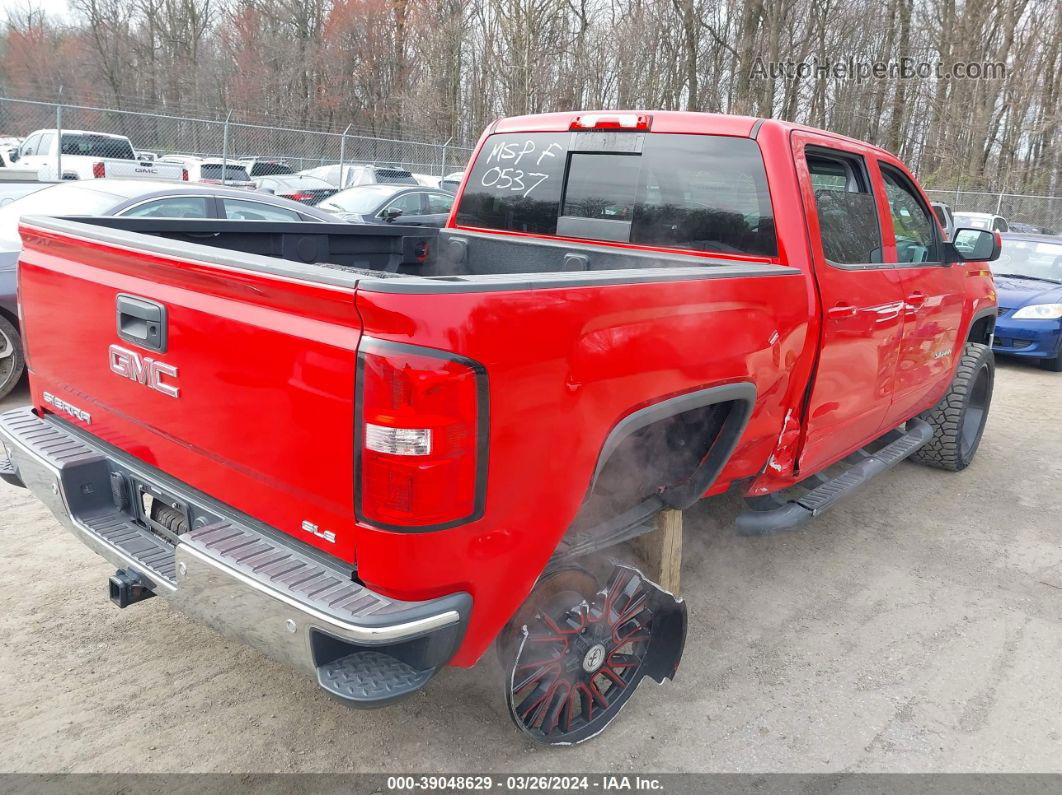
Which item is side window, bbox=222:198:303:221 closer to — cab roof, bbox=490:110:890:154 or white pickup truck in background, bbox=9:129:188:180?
cab roof, bbox=490:110:890:154

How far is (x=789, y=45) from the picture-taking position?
2745cm

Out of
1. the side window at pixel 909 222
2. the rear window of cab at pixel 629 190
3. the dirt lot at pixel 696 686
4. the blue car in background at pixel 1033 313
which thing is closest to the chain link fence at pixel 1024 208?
the blue car in background at pixel 1033 313

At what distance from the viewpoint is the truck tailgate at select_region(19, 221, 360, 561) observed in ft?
6.63

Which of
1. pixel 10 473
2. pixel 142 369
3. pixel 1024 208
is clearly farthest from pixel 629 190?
pixel 1024 208

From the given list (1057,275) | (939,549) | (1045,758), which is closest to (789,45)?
(1057,275)

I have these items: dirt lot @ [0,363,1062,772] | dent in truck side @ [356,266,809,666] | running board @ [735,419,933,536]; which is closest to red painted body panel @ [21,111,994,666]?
dent in truck side @ [356,266,809,666]

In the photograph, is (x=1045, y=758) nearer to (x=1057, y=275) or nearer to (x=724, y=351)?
(x=724, y=351)

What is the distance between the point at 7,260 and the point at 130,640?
4101 mm

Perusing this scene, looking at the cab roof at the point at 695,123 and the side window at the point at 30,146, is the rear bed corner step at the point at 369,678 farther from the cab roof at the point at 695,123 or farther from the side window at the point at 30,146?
the side window at the point at 30,146

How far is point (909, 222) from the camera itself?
4.43m

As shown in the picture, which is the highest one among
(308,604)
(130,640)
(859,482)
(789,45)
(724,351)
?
(789,45)

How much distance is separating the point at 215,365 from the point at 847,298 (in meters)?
2.65

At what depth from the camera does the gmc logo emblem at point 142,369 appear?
245 centimetres

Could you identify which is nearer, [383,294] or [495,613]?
[383,294]
